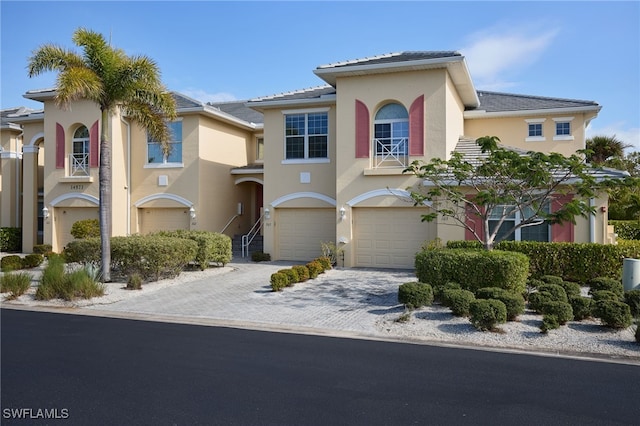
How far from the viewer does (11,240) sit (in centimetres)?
2370

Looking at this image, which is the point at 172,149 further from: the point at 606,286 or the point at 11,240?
the point at 606,286

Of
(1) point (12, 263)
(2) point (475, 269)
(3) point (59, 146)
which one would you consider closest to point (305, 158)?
(2) point (475, 269)

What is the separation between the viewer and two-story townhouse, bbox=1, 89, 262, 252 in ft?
68.2

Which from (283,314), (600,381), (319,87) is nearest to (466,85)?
(319,87)

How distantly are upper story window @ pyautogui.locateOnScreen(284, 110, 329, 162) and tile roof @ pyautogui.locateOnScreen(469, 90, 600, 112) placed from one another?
7.27 m

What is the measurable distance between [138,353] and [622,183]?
10493 mm

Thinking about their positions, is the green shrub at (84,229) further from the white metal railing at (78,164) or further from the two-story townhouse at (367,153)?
the two-story townhouse at (367,153)

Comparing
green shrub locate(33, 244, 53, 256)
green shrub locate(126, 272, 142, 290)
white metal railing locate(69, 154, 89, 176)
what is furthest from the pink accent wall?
green shrub locate(126, 272, 142, 290)

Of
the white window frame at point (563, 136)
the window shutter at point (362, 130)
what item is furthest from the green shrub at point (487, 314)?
the white window frame at point (563, 136)

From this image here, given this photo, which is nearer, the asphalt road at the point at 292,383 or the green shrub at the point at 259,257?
the asphalt road at the point at 292,383

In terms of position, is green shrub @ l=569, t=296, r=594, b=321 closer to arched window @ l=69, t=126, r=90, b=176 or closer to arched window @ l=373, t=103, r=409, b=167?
arched window @ l=373, t=103, r=409, b=167

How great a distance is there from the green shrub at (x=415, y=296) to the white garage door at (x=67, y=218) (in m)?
16.7

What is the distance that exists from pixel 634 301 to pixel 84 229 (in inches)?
746

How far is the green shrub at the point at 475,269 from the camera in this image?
10625mm
